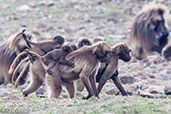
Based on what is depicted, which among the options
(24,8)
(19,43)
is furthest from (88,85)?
(24,8)

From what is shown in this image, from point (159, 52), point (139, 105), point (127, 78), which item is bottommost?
point (159, 52)

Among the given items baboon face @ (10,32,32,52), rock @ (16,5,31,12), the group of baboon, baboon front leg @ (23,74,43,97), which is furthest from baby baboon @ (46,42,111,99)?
rock @ (16,5,31,12)

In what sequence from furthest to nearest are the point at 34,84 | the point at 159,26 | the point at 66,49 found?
the point at 159,26, the point at 34,84, the point at 66,49

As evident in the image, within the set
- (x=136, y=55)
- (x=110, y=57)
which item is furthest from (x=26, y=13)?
(x=110, y=57)

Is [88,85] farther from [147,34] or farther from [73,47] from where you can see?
[147,34]

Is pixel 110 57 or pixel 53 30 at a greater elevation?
pixel 110 57

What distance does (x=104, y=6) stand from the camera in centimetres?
1712

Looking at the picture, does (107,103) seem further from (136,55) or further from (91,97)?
(136,55)

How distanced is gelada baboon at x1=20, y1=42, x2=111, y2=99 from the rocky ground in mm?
266

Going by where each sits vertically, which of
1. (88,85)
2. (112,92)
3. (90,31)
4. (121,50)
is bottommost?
(90,31)

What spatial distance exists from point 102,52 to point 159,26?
19.3 ft

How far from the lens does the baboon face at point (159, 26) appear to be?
12516 millimetres

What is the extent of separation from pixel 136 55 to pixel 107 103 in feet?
23.5

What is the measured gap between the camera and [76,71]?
6.91 m
